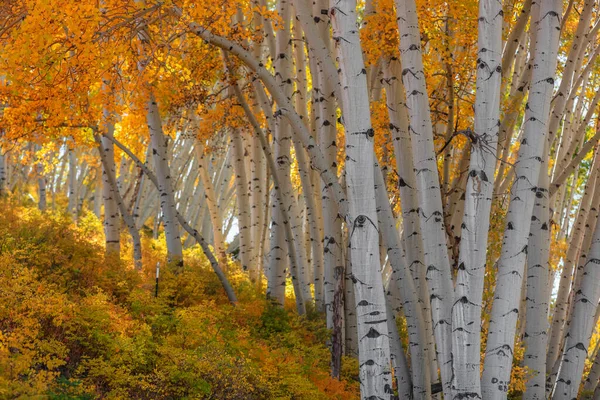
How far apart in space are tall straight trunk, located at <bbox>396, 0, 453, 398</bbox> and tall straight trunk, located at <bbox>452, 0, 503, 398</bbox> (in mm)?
352

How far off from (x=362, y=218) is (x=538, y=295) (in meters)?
3.52

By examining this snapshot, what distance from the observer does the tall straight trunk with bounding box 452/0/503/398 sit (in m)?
6.21

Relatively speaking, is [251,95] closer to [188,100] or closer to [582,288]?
[188,100]

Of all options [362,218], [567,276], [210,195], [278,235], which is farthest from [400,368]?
[210,195]

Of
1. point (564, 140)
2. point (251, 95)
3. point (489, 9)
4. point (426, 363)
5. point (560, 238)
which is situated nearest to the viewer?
point (489, 9)

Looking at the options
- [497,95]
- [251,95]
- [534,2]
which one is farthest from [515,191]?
[251,95]

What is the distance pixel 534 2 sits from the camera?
7703 mm

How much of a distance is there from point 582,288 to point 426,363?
211cm

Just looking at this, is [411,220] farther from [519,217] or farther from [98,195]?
[98,195]

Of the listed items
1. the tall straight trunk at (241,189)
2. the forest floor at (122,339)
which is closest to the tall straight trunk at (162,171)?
the forest floor at (122,339)

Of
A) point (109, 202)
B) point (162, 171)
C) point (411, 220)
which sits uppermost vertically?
point (162, 171)

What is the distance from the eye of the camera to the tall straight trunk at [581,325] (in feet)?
27.4

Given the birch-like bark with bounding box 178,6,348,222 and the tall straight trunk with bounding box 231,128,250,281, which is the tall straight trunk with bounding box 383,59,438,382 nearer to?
the birch-like bark with bounding box 178,6,348,222

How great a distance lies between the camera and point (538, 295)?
27.3 feet
